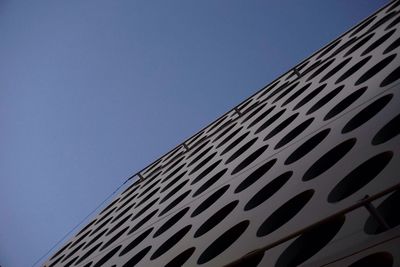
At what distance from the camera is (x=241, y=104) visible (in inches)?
700

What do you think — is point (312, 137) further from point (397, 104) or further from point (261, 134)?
point (261, 134)

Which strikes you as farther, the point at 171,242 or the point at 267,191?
the point at 171,242

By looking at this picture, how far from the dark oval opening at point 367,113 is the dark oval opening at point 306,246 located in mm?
2229

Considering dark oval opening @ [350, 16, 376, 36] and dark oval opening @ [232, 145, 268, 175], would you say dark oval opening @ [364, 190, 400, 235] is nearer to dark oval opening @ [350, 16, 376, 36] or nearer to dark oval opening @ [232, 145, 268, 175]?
dark oval opening @ [232, 145, 268, 175]

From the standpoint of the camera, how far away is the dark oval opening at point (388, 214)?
374 centimetres

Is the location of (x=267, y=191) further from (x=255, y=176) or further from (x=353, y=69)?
(x=353, y=69)

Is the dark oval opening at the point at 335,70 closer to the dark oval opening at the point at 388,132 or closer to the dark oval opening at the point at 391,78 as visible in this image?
the dark oval opening at the point at 391,78

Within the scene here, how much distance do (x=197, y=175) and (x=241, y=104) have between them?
23.1 feet

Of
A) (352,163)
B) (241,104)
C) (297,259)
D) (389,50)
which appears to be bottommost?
(297,259)

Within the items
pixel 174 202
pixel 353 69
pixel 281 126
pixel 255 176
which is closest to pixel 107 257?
pixel 174 202

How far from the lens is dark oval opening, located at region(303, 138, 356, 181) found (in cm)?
588

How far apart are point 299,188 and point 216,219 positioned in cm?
213

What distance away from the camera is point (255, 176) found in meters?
7.85

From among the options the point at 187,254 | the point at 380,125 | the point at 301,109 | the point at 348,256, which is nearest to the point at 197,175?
the point at 301,109
